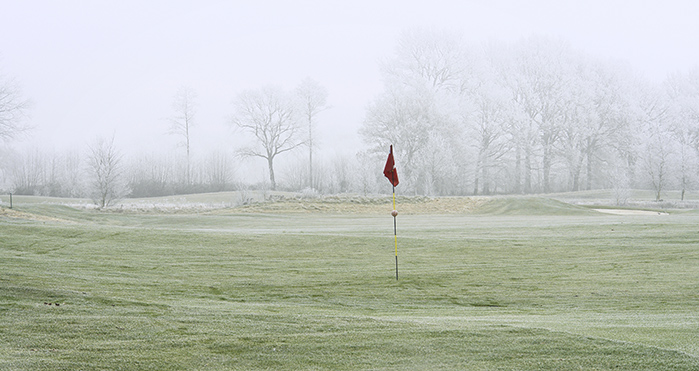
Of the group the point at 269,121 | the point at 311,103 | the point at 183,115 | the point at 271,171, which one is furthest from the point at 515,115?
the point at 183,115

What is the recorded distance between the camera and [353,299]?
8.53m

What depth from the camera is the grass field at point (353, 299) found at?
449 cm

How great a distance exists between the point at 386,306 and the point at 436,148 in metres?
31.1

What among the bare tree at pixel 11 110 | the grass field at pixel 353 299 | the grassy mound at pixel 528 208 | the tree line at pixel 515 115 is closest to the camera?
the grass field at pixel 353 299

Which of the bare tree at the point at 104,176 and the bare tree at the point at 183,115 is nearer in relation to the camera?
the bare tree at the point at 104,176

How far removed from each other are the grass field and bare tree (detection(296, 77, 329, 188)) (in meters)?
30.6

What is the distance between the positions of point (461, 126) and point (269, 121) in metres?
15.0

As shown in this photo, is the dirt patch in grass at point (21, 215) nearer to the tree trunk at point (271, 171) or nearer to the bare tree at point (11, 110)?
the bare tree at point (11, 110)

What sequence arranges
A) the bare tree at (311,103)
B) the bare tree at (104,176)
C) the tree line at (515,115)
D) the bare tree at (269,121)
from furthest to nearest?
1. the bare tree at (311,103)
2. the bare tree at (269,121)
3. the tree line at (515,115)
4. the bare tree at (104,176)

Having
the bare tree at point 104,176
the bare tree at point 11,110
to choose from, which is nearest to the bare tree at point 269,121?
the bare tree at point 11,110

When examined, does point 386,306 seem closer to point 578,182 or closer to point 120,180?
point 120,180

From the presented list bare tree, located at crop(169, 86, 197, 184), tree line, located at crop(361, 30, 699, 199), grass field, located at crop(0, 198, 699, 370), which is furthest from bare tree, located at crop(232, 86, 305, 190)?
grass field, located at crop(0, 198, 699, 370)

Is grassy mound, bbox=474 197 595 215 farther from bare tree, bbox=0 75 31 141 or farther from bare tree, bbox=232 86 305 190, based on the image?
bare tree, bbox=0 75 31 141

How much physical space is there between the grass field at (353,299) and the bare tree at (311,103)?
30.6 m
